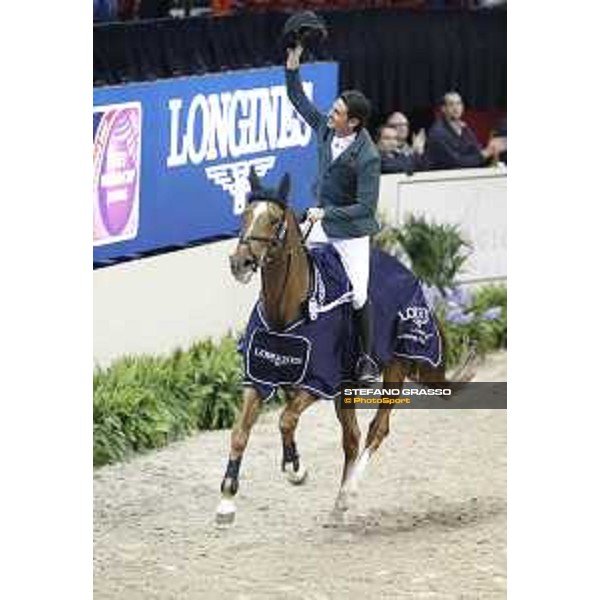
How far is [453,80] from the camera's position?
9.33m

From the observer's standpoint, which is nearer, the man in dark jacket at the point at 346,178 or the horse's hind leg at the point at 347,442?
the man in dark jacket at the point at 346,178

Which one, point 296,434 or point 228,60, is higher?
point 228,60

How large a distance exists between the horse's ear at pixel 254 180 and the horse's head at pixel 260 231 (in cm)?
3

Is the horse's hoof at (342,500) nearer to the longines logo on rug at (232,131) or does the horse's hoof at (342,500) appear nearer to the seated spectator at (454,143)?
the longines logo on rug at (232,131)

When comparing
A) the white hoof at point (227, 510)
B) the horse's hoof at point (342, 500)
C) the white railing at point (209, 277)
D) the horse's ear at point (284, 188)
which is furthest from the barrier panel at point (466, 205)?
the white hoof at point (227, 510)

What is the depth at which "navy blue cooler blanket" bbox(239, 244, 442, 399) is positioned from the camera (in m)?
9.21

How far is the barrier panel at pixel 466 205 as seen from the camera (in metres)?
9.23

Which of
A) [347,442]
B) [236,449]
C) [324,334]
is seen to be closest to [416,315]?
[324,334]

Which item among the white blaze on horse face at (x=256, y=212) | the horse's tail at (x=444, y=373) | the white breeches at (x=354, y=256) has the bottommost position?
the horse's tail at (x=444, y=373)

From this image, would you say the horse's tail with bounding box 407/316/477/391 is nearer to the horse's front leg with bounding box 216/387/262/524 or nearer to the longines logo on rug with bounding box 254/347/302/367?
the longines logo on rug with bounding box 254/347/302/367
